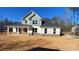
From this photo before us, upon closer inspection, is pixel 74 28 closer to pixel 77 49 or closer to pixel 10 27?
pixel 77 49

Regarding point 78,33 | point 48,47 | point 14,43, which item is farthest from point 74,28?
point 14,43

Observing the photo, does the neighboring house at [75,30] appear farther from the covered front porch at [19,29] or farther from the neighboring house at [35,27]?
the covered front porch at [19,29]

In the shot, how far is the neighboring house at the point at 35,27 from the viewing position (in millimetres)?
5074

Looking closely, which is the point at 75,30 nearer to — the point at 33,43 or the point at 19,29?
the point at 33,43

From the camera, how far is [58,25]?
16.7 ft

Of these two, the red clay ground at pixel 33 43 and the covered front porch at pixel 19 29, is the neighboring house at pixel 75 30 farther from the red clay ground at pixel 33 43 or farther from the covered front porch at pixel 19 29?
the covered front porch at pixel 19 29

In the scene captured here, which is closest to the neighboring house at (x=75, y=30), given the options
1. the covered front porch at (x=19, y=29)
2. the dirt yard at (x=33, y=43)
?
the dirt yard at (x=33, y=43)

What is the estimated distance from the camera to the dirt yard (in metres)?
5.07

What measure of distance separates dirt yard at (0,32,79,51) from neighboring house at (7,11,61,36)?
0.24 ft

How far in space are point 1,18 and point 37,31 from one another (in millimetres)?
532

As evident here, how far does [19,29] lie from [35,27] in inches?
8.8

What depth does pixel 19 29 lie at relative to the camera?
510 cm

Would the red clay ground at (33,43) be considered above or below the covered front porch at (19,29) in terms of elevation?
below
